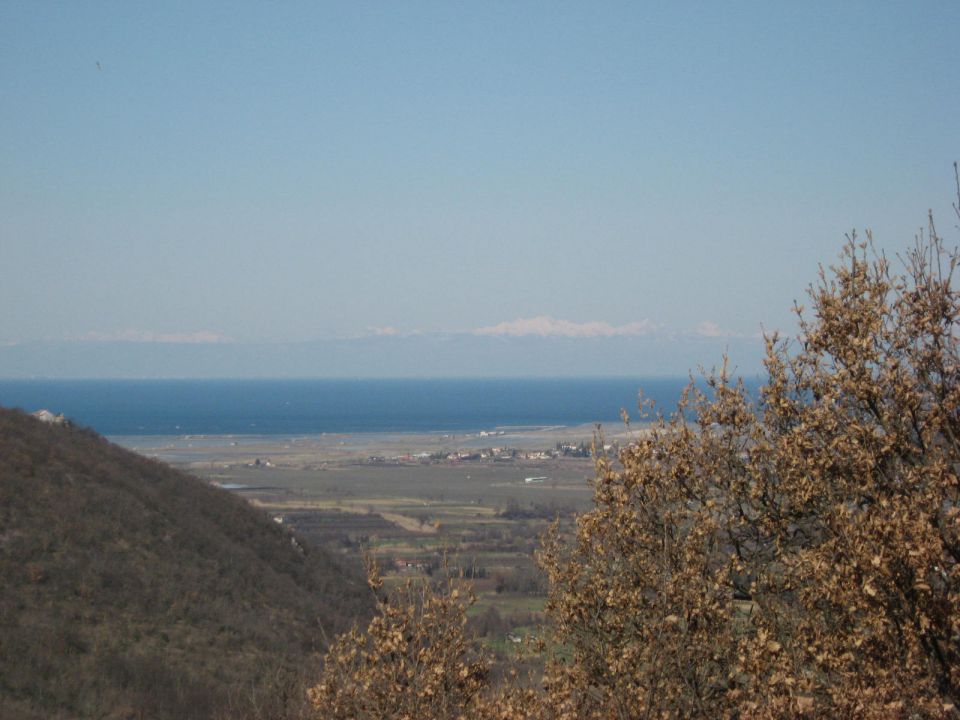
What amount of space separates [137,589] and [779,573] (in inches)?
916

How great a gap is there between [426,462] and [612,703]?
455 ft

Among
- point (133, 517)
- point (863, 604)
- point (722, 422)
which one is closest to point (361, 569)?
point (133, 517)

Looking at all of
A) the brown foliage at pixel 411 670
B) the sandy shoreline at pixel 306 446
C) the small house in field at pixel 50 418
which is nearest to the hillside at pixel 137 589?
the small house in field at pixel 50 418

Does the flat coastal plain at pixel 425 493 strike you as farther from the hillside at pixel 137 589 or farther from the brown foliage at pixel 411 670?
the hillside at pixel 137 589

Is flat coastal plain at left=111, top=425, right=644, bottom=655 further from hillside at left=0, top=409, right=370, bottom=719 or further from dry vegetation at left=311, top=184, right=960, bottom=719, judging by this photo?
hillside at left=0, top=409, right=370, bottom=719

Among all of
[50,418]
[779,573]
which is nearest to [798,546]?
[779,573]

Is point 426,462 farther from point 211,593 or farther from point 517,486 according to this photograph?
point 211,593

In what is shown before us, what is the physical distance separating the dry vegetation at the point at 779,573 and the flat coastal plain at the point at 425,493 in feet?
4.00

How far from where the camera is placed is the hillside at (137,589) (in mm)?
21797

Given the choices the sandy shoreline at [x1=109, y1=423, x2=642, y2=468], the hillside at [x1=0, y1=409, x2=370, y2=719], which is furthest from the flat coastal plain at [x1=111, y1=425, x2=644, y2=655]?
the hillside at [x1=0, y1=409, x2=370, y2=719]

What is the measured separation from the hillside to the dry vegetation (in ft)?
46.5

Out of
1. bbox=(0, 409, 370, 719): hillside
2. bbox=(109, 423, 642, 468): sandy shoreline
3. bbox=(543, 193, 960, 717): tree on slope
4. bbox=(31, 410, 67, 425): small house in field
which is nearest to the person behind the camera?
bbox=(543, 193, 960, 717): tree on slope

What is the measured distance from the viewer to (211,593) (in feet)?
100.0

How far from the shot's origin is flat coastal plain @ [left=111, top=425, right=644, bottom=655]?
2051 inches
